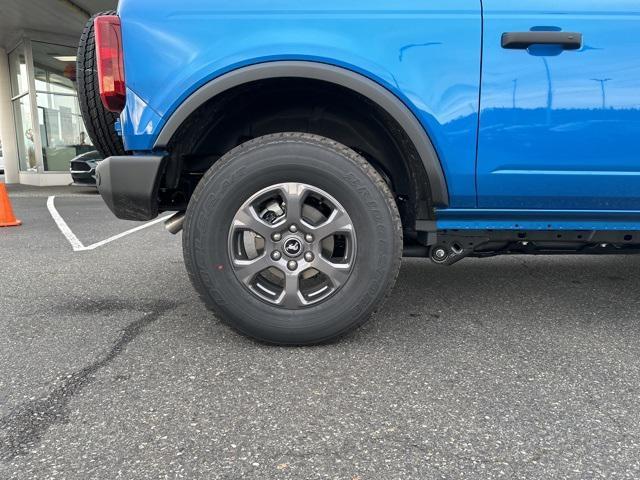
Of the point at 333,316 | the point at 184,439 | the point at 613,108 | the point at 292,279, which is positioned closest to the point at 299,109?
the point at 292,279

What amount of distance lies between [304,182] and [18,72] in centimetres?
1774

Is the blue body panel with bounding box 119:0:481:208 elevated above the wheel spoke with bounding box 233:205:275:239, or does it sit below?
above

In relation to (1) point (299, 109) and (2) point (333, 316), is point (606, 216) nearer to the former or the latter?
(2) point (333, 316)

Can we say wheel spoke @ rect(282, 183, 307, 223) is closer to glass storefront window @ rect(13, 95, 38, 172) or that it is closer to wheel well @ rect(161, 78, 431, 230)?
wheel well @ rect(161, 78, 431, 230)

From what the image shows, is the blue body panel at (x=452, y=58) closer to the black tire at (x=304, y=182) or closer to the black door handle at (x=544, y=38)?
the black door handle at (x=544, y=38)

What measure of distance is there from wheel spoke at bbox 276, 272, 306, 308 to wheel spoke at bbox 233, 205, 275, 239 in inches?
9.0

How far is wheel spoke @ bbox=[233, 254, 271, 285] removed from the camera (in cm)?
243

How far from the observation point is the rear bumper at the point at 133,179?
95.3 inches

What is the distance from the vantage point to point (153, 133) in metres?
2.40

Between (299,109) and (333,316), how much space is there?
116 cm

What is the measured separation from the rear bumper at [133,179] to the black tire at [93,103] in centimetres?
36

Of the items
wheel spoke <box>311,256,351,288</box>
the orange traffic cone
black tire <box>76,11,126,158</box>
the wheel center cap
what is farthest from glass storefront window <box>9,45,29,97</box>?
wheel spoke <box>311,256,351,288</box>

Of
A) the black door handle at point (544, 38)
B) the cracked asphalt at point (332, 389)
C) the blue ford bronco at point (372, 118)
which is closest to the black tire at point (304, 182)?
the blue ford bronco at point (372, 118)

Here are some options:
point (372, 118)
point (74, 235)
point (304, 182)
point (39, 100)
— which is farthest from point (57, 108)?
point (304, 182)
